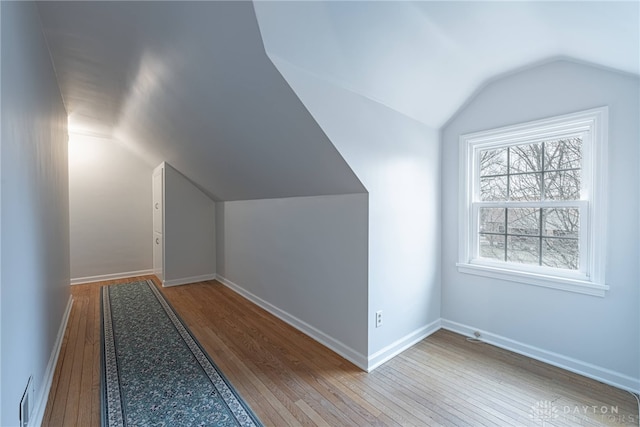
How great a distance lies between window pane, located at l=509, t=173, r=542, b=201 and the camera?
2242 mm

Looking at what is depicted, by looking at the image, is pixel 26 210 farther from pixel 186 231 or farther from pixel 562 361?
pixel 562 361

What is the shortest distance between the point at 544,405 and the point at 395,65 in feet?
7.47

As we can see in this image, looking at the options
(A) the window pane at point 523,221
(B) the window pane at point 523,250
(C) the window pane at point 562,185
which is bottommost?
(B) the window pane at point 523,250

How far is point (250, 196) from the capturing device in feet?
11.0

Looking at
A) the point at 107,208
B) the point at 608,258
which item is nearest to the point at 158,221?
the point at 107,208

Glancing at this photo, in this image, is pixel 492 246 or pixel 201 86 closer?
pixel 201 86

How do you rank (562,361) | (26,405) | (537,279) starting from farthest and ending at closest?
(537,279) < (562,361) < (26,405)

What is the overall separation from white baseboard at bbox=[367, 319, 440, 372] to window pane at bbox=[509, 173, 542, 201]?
1.35 metres

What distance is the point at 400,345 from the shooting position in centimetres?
229

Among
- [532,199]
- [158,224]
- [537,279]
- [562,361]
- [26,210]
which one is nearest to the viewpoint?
[26,210]

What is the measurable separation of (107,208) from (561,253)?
5711 millimetres

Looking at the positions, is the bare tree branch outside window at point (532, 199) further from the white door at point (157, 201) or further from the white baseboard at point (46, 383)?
the white door at point (157, 201)

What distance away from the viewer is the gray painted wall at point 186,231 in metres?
4.08

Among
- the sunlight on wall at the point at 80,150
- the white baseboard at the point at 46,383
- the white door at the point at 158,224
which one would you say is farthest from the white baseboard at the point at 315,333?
the sunlight on wall at the point at 80,150
